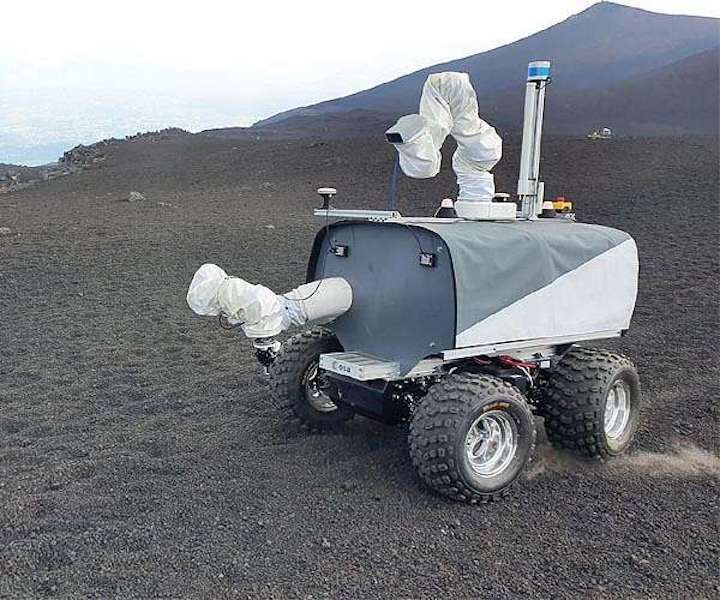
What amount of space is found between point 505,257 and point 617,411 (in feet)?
4.51

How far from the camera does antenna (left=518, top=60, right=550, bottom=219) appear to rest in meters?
4.92

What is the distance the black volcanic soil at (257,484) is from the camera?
3.40 meters

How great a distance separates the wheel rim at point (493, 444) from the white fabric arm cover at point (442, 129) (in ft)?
4.66

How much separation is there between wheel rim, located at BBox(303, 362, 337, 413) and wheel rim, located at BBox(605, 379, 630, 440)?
169cm

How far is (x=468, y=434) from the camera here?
13.1 ft

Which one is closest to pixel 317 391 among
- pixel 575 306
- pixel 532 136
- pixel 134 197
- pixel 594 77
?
pixel 575 306

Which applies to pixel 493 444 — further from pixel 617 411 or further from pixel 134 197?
pixel 134 197

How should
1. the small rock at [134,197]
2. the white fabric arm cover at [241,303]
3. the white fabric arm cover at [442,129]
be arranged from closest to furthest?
the white fabric arm cover at [241,303], the white fabric arm cover at [442,129], the small rock at [134,197]

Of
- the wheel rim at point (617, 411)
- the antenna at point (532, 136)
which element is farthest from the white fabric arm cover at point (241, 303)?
the wheel rim at point (617, 411)

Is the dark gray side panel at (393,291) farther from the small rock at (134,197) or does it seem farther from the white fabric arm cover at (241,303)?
the small rock at (134,197)

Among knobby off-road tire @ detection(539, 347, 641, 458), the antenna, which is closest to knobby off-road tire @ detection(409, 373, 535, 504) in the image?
knobby off-road tire @ detection(539, 347, 641, 458)

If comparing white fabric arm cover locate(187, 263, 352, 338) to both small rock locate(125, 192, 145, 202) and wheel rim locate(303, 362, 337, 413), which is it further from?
small rock locate(125, 192, 145, 202)

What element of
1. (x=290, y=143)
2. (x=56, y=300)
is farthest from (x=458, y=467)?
(x=290, y=143)

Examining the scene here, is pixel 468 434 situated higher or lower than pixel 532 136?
lower
